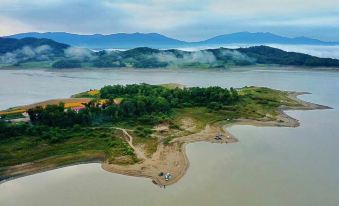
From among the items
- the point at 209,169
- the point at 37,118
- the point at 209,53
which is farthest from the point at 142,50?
the point at 209,169

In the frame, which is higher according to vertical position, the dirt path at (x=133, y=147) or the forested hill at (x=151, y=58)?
the forested hill at (x=151, y=58)

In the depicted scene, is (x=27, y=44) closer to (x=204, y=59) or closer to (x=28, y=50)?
(x=28, y=50)

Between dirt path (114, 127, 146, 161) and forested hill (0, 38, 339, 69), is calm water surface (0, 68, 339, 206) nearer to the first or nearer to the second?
dirt path (114, 127, 146, 161)

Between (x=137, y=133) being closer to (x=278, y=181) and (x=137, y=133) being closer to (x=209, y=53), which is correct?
(x=278, y=181)

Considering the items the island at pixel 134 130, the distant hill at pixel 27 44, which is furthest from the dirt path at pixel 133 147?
the distant hill at pixel 27 44

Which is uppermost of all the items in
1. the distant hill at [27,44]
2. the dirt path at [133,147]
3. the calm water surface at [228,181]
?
the distant hill at [27,44]

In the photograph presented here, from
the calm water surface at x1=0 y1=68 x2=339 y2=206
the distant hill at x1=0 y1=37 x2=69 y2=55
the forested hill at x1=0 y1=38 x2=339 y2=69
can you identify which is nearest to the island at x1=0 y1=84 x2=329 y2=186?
the calm water surface at x1=0 y1=68 x2=339 y2=206

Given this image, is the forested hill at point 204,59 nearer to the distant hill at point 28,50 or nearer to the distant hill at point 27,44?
the distant hill at point 28,50
